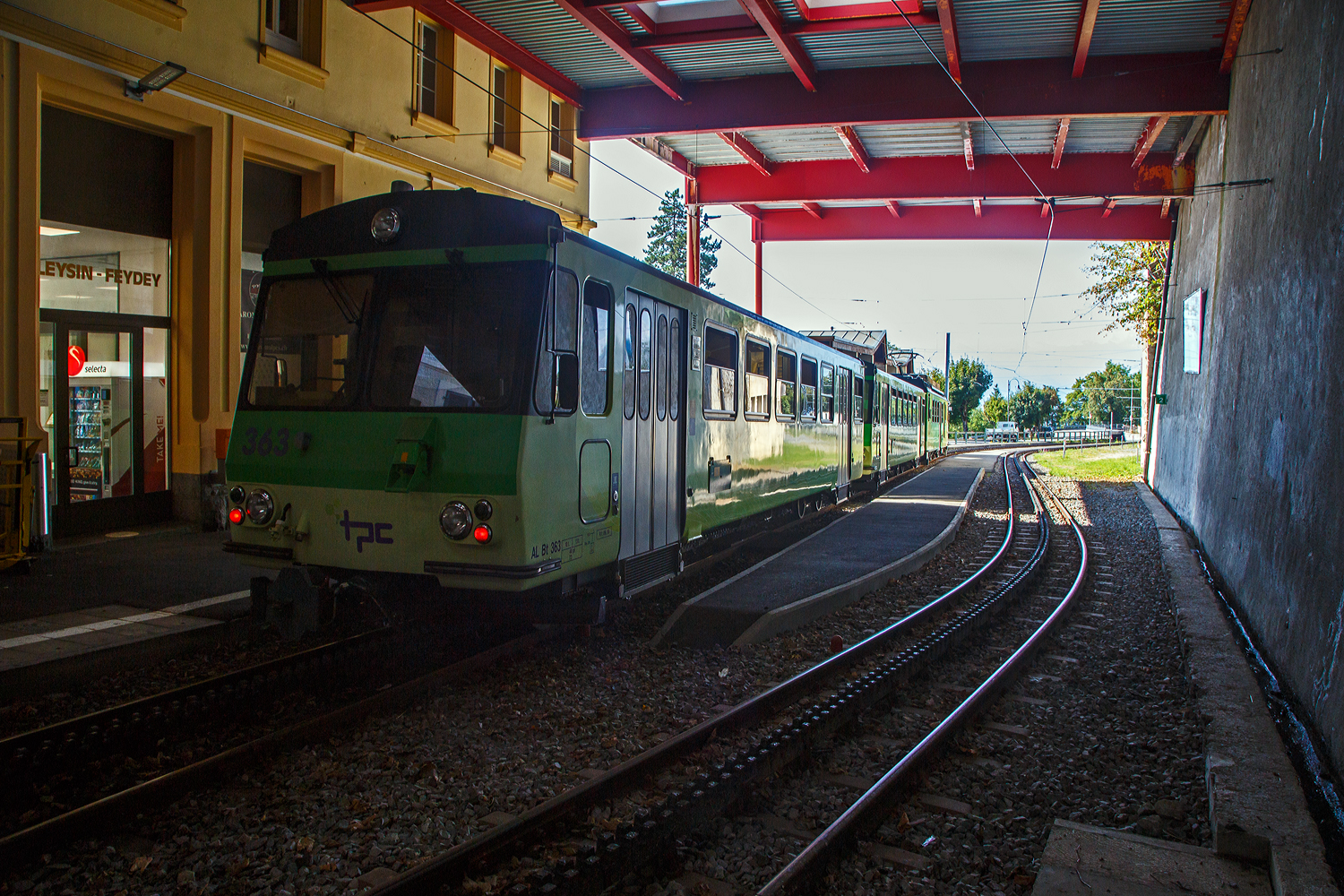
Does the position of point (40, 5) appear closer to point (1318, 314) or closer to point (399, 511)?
point (399, 511)

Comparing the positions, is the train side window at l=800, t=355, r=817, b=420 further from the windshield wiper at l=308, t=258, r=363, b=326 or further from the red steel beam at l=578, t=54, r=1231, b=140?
the windshield wiper at l=308, t=258, r=363, b=326

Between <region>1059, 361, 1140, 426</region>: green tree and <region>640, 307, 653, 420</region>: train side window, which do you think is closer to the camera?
<region>640, 307, 653, 420</region>: train side window

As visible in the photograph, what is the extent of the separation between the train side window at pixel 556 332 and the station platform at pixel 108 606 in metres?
3.17

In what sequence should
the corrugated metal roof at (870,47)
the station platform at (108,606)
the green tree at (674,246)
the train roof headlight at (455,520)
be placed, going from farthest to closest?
the green tree at (674,246) → the corrugated metal roof at (870,47) → the station platform at (108,606) → the train roof headlight at (455,520)

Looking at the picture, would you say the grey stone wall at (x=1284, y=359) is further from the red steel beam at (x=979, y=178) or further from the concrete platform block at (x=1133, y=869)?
the red steel beam at (x=979, y=178)

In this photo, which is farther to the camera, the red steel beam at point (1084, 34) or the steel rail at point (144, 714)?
the red steel beam at point (1084, 34)

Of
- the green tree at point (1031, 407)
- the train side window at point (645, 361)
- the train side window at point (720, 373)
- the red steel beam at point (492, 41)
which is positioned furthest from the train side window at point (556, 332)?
the green tree at point (1031, 407)

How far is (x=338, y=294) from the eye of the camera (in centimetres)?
575

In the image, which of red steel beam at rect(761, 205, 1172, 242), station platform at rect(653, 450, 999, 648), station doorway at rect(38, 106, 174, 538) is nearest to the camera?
station platform at rect(653, 450, 999, 648)

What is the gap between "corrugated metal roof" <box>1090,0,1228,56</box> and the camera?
11766 millimetres

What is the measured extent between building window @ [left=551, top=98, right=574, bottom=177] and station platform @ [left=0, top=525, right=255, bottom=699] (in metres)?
10.5

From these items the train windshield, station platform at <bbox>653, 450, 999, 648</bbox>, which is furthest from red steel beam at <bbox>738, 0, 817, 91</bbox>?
the train windshield

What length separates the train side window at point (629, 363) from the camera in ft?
22.0

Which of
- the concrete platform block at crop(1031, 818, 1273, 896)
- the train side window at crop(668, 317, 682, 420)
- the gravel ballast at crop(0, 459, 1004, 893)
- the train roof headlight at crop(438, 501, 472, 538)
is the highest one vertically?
the train side window at crop(668, 317, 682, 420)
